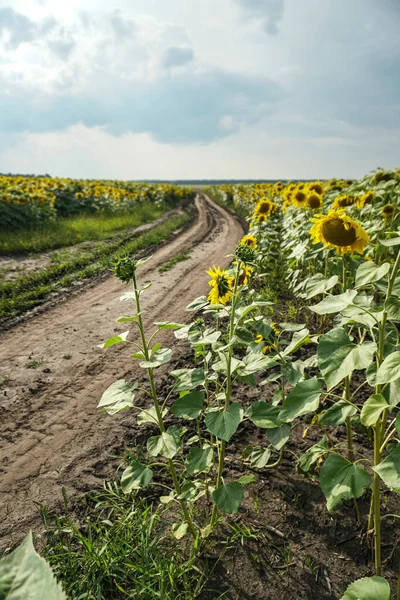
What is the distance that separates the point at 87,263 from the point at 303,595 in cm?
713

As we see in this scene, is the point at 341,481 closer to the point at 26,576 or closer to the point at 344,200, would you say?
the point at 26,576

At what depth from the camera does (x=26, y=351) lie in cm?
452

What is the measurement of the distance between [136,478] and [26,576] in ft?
4.73

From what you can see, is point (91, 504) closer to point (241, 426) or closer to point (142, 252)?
point (241, 426)

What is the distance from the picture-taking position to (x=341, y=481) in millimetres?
1537

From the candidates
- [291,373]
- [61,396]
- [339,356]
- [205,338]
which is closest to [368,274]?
[339,356]

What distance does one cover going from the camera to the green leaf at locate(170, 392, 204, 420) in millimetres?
1871

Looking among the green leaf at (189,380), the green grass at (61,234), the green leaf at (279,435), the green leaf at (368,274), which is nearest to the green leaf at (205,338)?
the green leaf at (189,380)

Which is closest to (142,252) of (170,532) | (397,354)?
(170,532)

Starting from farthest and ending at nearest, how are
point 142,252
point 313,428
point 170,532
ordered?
point 142,252, point 313,428, point 170,532

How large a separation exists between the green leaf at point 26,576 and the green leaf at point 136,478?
1.38 meters

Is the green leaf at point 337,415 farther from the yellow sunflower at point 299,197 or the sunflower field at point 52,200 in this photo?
the sunflower field at point 52,200

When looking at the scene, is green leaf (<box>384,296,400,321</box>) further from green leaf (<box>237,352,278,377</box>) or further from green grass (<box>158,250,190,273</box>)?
green grass (<box>158,250,190,273</box>)

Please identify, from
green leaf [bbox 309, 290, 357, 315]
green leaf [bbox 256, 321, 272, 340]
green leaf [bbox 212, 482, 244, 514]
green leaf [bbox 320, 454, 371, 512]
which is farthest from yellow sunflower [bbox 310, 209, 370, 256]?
green leaf [bbox 212, 482, 244, 514]
